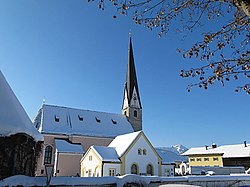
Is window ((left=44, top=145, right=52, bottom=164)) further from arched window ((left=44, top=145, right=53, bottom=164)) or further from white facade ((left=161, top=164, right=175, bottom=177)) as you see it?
white facade ((left=161, top=164, right=175, bottom=177))

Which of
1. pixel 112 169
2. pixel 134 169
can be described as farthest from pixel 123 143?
pixel 112 169

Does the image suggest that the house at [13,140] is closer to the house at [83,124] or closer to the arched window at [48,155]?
the house at [83,124]

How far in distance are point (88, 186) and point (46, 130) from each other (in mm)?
25408

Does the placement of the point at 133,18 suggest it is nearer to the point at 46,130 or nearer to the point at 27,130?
the point at 27,130

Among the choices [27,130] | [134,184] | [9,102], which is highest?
[9,102]

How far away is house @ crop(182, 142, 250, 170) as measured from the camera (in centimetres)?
4709

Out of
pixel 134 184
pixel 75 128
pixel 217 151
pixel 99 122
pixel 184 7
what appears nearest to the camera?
pixel 184 7

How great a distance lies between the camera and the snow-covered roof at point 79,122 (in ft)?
125

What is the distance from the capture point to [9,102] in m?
12.4

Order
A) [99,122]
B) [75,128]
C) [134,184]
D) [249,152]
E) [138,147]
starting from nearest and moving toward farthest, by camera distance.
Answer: [134,184] → [138,147] → [75,128] → [99,122] → [249,152]

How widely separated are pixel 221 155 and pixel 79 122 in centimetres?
3013

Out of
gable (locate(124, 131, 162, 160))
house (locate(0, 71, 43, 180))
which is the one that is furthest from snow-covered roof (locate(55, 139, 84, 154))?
house (locate(0, 71, 43, 180))

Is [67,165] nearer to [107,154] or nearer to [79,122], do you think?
[107,154]

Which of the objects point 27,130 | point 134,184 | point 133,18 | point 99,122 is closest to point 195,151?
point 99,122
